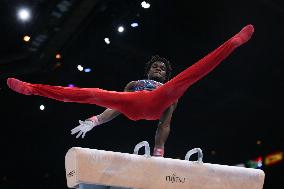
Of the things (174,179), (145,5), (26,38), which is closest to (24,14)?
(26,38)

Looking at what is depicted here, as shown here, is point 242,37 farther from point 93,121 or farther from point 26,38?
point 26,38

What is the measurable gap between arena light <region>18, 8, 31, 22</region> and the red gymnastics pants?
158 inches

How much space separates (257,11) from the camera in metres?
8.07

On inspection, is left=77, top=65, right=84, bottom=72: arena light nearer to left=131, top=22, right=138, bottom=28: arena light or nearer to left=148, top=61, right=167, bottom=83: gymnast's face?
left=131, top=22, right=138, bottom=28: arena light

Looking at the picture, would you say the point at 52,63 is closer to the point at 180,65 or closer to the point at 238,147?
the point at 180,65

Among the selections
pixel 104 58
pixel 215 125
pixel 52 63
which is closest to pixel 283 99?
pixel 215 125

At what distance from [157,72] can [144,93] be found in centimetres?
67

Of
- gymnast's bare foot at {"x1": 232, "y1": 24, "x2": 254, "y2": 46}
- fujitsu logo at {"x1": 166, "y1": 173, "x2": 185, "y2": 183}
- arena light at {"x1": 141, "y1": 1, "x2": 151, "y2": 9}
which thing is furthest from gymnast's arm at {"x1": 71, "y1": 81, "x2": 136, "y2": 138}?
A: arena light at {"x1": 141, "y1": 1, "x2": 151, "y2": 9}

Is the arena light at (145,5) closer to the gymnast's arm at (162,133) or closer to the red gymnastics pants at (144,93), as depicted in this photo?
the gymnast's arm at (162,133)

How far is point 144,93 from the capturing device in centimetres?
424

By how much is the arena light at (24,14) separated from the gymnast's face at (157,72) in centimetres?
385

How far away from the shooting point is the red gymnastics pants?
396 centimetres

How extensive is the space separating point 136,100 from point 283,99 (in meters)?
6.75

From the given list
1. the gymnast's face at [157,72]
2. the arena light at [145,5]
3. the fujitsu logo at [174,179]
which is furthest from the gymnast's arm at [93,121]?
the arena light at [145,5]
